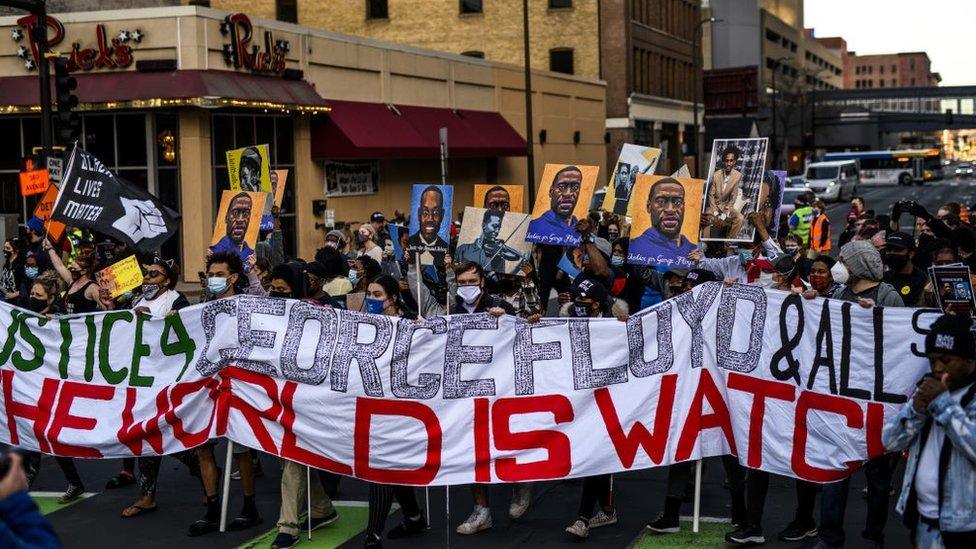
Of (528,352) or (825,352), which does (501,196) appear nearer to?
(528,352)

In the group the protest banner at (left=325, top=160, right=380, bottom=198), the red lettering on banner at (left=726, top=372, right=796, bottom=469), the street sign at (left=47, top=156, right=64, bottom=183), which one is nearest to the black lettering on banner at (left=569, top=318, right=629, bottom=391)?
the red lettering on banner at (left=726, top=372, right=796, bottom=469)

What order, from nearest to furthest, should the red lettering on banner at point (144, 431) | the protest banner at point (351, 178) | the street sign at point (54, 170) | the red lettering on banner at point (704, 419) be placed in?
→ the red lettering on banner at point (704, 419), the red lettering on banner at point (144, 431), the street sign at point (54, 170), the protest banner at point (351, 178)

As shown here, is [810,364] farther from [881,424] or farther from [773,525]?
[773,525]

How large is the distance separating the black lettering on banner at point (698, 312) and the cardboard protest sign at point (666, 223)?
7.75 ft

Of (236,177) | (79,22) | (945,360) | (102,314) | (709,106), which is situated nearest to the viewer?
(945,360)

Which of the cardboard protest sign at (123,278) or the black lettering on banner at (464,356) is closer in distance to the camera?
the black lettering on banner at (464,356)

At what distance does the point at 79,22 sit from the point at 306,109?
4.86 m

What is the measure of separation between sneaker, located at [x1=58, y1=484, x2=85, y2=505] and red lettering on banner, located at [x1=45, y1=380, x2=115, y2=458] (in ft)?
1.91

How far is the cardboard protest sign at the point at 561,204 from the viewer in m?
13.2

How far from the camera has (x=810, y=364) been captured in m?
7.89

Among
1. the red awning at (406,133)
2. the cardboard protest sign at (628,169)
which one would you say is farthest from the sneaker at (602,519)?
the red awning at (406,133)

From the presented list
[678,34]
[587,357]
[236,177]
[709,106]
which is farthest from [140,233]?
[709,106]

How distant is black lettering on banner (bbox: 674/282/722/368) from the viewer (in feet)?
26.9

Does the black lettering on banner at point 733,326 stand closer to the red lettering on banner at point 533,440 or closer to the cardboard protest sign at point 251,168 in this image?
the red lettering on banner at point 533,440
